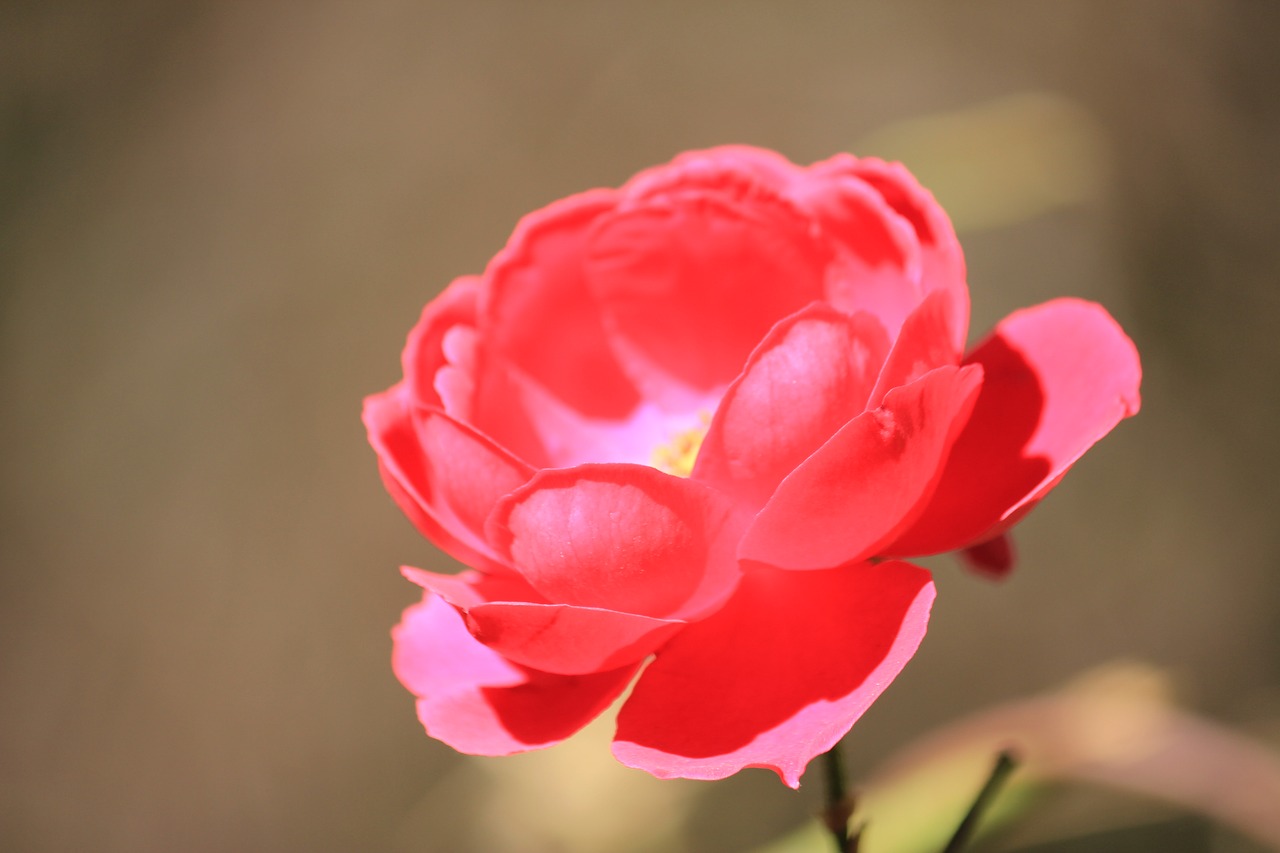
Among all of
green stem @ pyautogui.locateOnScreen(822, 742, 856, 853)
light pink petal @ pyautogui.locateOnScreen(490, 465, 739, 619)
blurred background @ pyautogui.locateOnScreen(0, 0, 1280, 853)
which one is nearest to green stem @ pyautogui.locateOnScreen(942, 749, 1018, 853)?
Answer: green stem @ pyautogui.locateOnScreen(822, 742, 856, 853)

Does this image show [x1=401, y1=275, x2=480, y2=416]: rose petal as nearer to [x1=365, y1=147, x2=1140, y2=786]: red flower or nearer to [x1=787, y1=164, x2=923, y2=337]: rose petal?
[x1=365, y1=147, x2=1140, y2=786]: red flower

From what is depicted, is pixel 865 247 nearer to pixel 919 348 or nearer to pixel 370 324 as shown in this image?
pixel 919 348

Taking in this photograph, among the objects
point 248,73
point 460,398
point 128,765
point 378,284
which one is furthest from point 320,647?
point 460,398

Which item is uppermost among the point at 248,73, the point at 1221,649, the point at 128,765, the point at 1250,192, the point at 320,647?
the point at 248,73

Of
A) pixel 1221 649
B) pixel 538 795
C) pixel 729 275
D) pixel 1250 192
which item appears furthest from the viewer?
pixel 1221 649

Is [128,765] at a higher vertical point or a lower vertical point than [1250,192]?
lower

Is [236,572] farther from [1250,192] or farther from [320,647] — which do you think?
[1250,192]

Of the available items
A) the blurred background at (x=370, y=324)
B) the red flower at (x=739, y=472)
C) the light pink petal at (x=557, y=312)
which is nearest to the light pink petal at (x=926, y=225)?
the red flower at (x=739, y=472)
